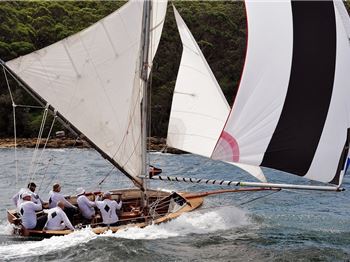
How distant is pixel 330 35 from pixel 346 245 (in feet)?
20.2

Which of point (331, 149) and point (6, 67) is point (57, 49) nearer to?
point (6, 67)

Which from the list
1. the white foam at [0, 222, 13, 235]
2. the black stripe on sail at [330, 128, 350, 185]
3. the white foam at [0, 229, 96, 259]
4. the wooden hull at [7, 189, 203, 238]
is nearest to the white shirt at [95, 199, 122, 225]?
the wooden hull at [7, 189, 203, 238]

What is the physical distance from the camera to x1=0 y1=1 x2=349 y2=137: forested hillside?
2382 inches

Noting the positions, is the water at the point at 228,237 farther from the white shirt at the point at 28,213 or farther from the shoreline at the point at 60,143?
the shoreline at the point at 60,143

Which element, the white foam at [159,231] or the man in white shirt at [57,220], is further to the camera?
the man in white shirt at [57,220]

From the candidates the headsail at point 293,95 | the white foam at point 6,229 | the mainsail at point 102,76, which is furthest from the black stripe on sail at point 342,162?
the white foam at point 6,229

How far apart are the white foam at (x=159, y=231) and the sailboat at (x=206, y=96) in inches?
14.9

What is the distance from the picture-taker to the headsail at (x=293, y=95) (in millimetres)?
12750

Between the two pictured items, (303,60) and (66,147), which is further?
(66,147)

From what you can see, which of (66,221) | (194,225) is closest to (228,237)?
(194,225)

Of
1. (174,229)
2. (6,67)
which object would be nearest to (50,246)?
(174,229)

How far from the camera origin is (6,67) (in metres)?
16.8

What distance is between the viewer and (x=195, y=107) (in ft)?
56.2

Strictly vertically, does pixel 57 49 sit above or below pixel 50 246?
above
